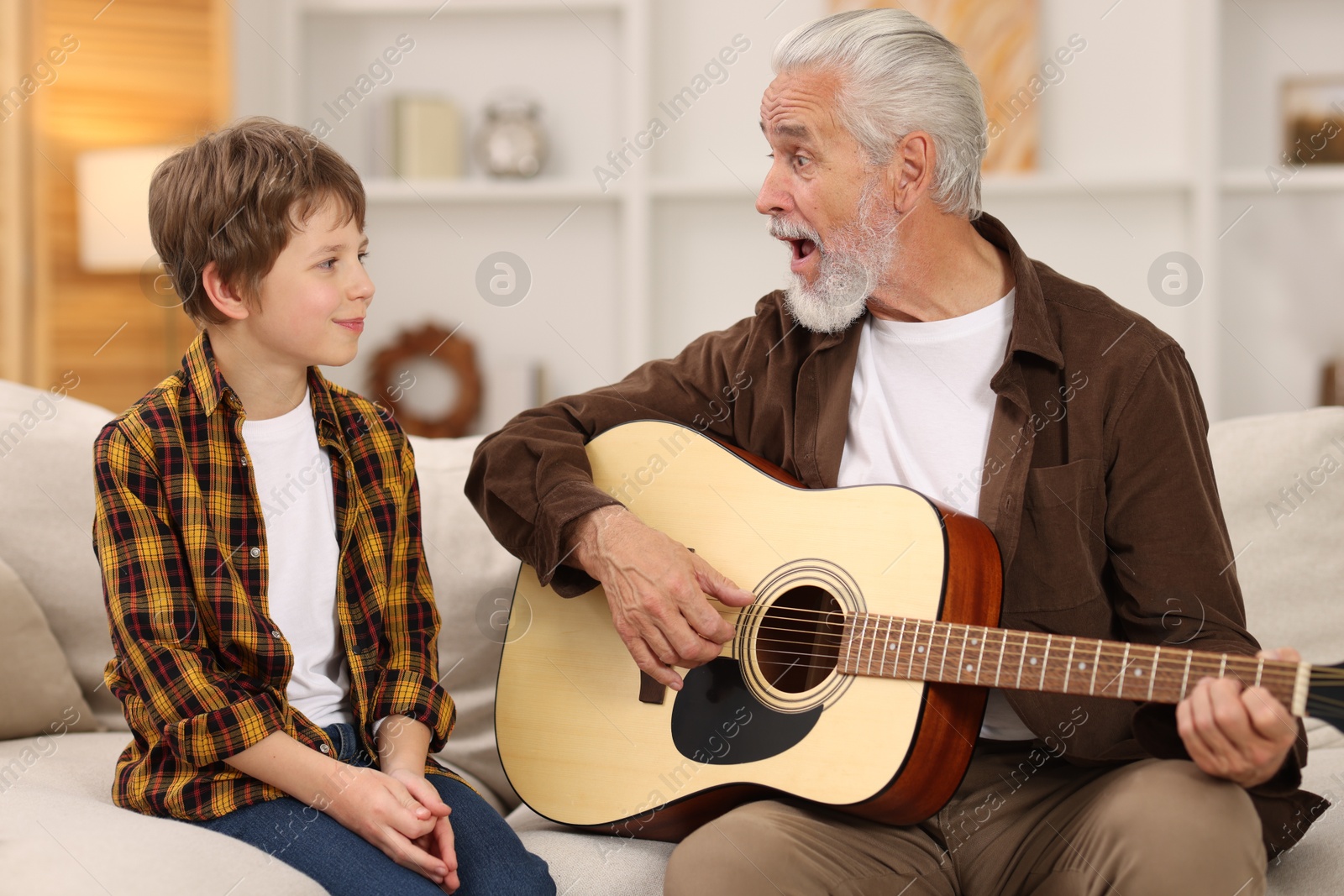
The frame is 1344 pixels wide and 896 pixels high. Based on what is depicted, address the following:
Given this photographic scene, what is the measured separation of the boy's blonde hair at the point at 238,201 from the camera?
137 centimetres

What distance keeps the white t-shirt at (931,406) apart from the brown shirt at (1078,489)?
0.04 metres

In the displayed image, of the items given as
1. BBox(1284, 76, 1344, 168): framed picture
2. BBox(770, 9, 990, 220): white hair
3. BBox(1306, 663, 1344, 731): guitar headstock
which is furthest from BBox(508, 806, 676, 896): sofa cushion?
BBox(1284, 76, 1344, 168): framed picture

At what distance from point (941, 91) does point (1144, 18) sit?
1947mm

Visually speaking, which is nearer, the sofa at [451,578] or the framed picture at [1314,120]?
the sofa at [451,578]

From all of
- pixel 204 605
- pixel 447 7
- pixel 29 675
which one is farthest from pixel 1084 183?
pixel 29 675

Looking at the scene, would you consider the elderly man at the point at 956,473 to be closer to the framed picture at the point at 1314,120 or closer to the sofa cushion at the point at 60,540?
the sofa cushion at the point at 60,540

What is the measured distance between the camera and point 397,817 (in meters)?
1.27

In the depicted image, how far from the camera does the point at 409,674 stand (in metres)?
1.46

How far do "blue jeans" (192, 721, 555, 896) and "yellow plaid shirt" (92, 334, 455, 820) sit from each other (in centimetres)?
3

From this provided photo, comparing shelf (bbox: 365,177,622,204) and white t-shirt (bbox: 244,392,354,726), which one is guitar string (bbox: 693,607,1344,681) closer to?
white t-shirt (bbox: 244,392,354,726)

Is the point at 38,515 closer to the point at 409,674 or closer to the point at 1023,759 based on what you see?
the point at 409,674

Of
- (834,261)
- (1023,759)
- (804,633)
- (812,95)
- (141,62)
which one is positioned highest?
(141,62)

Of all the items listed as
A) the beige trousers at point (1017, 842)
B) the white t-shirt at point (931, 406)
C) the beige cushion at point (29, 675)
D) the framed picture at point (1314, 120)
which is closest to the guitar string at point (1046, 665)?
the beige trousers at point (1017, 842)

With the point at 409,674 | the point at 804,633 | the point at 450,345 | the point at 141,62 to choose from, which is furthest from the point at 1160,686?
the point at 141,62
